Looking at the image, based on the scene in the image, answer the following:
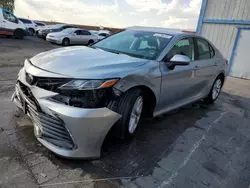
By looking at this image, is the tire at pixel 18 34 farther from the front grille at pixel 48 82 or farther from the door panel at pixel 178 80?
the front grille at pixel 48 82

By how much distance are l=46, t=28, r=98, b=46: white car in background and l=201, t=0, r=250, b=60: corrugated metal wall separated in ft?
28.8

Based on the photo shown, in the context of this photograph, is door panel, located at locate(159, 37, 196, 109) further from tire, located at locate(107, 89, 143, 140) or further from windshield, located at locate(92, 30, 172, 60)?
tire, located at locate(107, 89, 143, 140)

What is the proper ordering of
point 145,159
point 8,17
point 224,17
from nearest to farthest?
point 145,159 < point 224,17 < point 8,17

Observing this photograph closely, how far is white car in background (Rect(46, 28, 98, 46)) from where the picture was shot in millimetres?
14648

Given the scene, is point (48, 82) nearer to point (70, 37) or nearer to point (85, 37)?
point (70, 37)

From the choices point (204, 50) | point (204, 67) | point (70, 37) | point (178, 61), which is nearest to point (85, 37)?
point (70, 37)

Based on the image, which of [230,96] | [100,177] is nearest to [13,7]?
[230,96]

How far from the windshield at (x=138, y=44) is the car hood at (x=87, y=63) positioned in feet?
0.94

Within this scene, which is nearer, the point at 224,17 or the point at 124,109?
the point at 124,109

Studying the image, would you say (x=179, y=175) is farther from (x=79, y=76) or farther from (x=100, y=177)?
(x=79, y=76)

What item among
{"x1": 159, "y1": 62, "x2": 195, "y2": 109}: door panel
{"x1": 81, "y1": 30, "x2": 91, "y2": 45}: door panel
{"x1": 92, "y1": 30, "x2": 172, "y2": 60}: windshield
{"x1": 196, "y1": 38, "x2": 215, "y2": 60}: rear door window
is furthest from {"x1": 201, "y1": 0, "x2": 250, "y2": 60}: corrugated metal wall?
{"x1": 81, "y1": 30, "x2": 91, "y2": 45}: door panel

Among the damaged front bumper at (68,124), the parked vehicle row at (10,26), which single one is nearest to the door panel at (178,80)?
the damaged front bumper at (68,124)

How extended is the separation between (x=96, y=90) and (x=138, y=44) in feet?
4.87

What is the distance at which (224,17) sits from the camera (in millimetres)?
9875
